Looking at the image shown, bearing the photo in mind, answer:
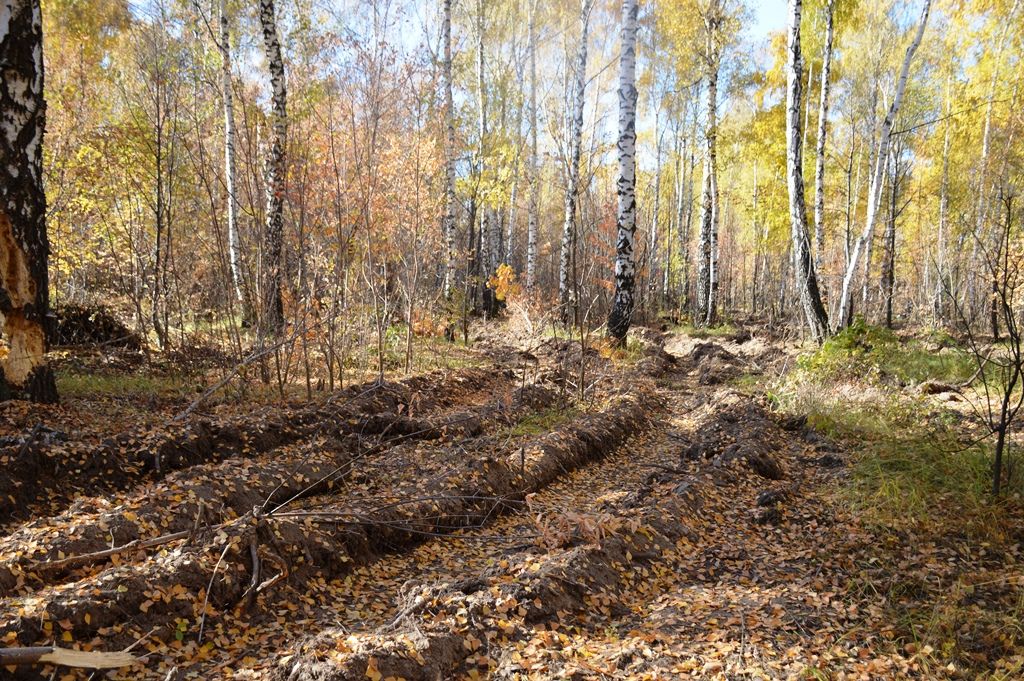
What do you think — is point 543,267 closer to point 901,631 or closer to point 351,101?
point 351,101

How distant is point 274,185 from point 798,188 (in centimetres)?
890

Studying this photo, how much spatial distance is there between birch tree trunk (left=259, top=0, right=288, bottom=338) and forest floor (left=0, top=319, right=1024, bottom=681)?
114 centimetres

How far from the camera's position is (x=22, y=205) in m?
5.56

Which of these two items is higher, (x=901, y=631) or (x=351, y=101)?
(x=351, y=101)

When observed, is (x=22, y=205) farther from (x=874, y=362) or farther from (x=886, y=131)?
(x=886, y=131)

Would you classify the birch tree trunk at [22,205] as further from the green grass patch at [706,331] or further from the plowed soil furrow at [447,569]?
the green grass patch at [706,331]

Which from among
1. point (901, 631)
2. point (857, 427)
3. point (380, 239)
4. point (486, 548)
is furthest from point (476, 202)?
point (901, 631)

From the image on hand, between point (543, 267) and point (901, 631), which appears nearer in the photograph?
point (901, 631)

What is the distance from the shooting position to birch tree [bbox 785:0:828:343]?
418 inches

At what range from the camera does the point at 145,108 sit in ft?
24.9

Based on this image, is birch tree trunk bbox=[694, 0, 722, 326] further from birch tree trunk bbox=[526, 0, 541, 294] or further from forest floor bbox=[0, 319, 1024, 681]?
forest floor bbox=[0, 319, 1024, 681]

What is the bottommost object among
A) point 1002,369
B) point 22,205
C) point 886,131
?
point 1002,369

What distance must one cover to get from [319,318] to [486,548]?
13.2 ft

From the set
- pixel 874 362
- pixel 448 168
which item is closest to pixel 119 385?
pixel 448 168
